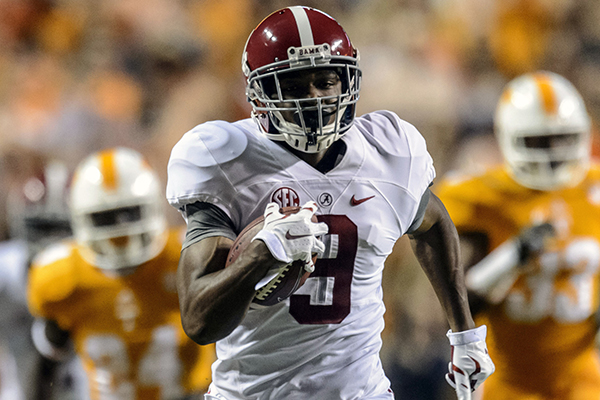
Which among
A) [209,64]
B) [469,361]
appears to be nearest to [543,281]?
[469,361]

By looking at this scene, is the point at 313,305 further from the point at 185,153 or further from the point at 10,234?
the point at 10,234

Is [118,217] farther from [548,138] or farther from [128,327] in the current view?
[548,138]

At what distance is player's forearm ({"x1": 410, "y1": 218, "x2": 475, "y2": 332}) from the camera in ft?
6.75

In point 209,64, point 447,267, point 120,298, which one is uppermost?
point 209,64

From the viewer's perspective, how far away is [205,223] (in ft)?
5.49

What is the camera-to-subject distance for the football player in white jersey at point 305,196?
1717mm

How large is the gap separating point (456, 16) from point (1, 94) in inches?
148

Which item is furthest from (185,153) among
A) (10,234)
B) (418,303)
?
(10,234)

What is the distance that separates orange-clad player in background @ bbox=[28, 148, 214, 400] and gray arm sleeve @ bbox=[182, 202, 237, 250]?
168cm

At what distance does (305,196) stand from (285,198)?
53 mm

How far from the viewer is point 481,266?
10.7 feet

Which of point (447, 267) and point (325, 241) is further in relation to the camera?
point (447, 267)

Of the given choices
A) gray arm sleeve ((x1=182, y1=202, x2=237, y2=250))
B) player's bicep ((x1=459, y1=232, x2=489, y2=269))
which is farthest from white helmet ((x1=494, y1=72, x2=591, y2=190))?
gray arm sleeve ((x1=182, y1=202, x2=237, y2=250))

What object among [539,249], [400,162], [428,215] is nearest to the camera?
[400,162]
